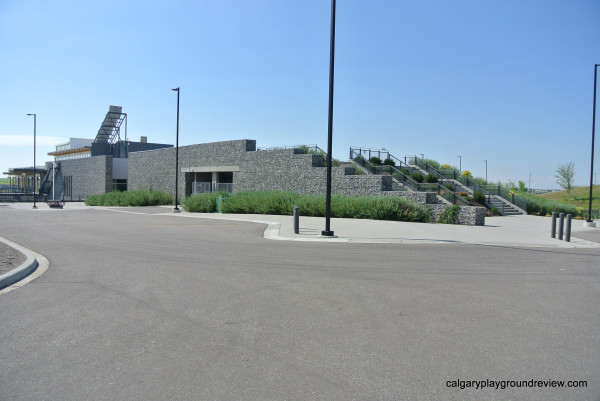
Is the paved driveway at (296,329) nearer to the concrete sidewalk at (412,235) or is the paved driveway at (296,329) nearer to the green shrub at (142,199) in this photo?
the concrete sidewalk at (412,235)

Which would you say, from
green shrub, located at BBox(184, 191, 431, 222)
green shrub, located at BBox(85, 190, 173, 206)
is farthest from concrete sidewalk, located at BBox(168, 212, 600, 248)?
green shrub, located at BBox(85, 190, 173, 206)

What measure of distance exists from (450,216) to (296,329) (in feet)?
59.8

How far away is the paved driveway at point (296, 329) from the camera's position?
4039mm

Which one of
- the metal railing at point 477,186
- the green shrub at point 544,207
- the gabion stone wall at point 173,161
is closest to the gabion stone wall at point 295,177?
the gabion stone wall at point 173,161

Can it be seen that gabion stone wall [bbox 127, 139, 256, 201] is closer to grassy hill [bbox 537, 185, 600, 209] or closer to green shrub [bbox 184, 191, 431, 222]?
green shrub [bbox 184, 191, 431, 222]

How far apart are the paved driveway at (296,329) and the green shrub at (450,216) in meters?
11.5

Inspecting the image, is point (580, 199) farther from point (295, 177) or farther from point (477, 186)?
point (295, 177)

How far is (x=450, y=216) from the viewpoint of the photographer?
22094 millimetres

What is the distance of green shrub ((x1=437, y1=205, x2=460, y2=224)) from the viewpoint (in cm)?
2197

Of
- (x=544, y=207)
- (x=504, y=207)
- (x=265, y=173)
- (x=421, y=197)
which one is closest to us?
(x=421, y=197)

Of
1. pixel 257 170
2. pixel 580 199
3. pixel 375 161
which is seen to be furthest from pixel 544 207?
pixel 580 199

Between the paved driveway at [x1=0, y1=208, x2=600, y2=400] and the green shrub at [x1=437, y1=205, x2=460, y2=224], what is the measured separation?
1146cm

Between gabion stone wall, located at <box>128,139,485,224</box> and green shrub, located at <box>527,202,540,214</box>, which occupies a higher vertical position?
gabion stone wall, located at <box>128,139,485,224</box>

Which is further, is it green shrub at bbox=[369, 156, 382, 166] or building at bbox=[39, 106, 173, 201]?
building at bbox=[39, 106, 173, 201]
